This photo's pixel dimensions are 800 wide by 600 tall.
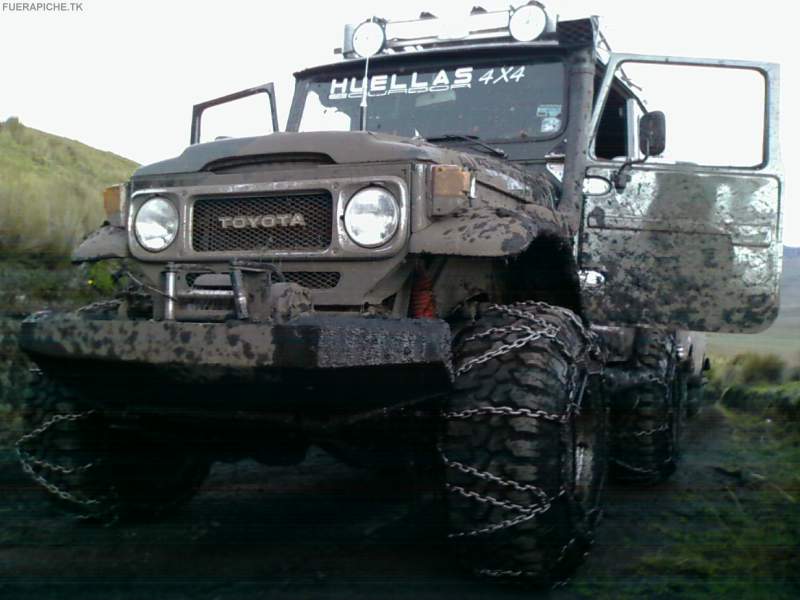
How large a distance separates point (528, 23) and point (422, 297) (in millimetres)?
2309

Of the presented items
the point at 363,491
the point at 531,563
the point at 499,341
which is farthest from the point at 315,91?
the point at 531,563

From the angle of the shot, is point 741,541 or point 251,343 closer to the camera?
point 251,343

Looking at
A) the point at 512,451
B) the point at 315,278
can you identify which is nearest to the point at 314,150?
the point at 315,278

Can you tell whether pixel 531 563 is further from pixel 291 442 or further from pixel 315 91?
pixel 315 91

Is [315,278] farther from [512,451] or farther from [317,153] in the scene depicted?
[512,451]

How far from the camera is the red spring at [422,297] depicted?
360 centimetres

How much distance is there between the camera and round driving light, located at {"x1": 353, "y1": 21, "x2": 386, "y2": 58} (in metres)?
5.60

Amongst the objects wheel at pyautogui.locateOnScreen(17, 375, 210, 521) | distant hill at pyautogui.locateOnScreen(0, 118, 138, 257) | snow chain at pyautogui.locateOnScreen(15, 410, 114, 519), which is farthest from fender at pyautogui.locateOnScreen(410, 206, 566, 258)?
distant hill at pyautogui.locateOnScreen(0, 118, 138, 257)

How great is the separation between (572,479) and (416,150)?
1.37 metres

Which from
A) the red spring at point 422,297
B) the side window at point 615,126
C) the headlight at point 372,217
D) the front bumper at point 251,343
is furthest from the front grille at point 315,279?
the side window at point 615,126

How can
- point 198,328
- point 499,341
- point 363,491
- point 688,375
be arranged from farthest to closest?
point 688,375 < point 363,491 < point 499,341 < point 198,328

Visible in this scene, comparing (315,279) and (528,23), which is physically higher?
(528,23)

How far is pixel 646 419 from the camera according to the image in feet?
18.5

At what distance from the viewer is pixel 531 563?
11.0ft
